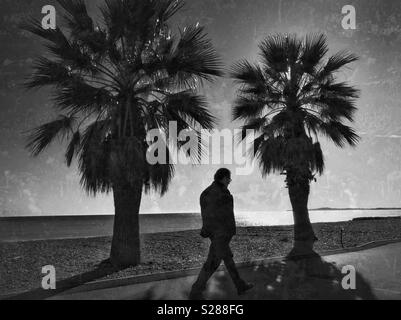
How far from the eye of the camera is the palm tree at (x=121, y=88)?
44.2ft

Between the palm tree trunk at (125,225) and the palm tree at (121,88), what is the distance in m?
0.03

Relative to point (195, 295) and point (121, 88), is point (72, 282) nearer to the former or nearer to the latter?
point (195, 295)

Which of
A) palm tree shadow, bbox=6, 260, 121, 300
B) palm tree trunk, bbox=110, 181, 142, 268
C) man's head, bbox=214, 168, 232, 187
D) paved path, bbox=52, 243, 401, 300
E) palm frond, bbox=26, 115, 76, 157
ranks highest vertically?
palm frond, bbox=26, 115, 76, 157

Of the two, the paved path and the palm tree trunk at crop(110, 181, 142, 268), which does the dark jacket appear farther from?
the palm tree trunk at crop(110, 181, 142, 268)

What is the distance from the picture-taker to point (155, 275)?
34.2 feet

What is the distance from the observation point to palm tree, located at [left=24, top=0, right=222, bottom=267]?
44.2 feet

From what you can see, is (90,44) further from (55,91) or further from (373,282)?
(373,282)

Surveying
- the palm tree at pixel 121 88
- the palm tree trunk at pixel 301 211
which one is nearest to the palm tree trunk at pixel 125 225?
the palm tree at pixel 121 88

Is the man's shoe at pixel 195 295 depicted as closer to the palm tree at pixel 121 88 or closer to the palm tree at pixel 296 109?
the palm tree at pixel 121 88

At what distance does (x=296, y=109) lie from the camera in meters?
20.1

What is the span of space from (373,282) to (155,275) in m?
A: 4.44

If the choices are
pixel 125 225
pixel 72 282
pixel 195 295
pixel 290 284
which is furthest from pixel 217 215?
pixel 125 225

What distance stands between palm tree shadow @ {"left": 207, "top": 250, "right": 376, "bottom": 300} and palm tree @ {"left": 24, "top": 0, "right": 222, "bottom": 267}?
13.1ft

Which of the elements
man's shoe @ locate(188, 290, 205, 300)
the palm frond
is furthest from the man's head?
the palm frond
